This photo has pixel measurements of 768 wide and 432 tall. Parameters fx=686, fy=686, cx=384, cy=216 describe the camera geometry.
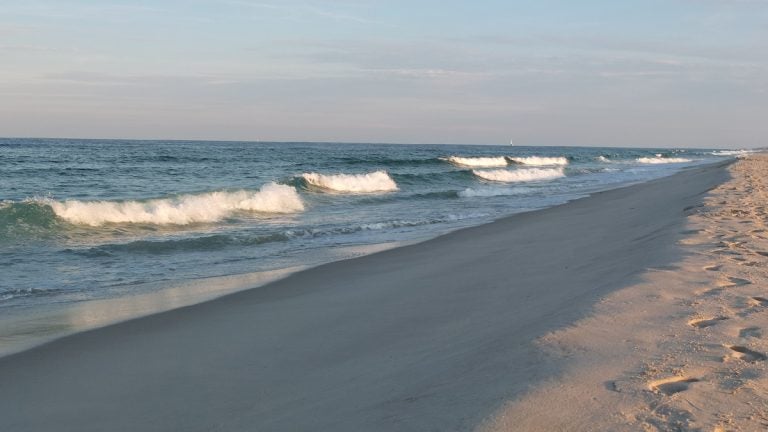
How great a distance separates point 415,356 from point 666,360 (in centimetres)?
152

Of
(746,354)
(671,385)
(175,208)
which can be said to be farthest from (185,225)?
(671,385)

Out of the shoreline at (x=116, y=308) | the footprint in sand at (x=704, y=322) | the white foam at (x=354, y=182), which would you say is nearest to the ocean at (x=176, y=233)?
the shoreline at (x=116, y=308)

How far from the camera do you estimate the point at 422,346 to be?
4.63m

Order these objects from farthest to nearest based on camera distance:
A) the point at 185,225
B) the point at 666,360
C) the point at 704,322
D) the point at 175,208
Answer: the point at 175,208 < the point at 185,225 < the point at 704,322 < the point at 666,360

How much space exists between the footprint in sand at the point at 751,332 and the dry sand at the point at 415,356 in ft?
0.12

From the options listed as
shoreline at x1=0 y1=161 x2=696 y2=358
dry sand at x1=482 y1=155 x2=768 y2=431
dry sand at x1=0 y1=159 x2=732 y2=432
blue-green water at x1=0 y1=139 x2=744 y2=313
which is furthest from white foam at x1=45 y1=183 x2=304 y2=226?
dry sand at x1=482 y1=155 x2=768 y2=431

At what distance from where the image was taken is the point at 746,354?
366cm

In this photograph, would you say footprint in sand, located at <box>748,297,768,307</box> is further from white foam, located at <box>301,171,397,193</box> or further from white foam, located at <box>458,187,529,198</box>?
white foam, located at <box>301,171,397,193</box>

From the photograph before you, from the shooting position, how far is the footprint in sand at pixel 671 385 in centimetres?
316

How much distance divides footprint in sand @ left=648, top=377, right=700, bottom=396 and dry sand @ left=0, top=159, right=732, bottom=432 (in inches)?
0.6

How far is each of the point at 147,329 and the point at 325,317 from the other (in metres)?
1.52

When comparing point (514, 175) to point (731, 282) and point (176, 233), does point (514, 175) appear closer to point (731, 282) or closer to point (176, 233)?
point (176, 233)

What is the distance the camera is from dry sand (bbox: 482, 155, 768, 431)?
9.55ft

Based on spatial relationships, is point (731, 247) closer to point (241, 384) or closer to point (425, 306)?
point (425, 306)
